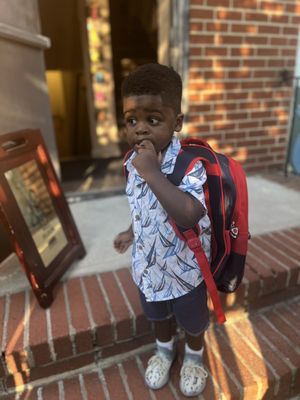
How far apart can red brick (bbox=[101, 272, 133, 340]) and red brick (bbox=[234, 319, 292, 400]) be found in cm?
65

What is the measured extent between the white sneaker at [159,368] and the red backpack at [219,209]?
456mm

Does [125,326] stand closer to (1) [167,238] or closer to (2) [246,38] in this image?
(1) [167,238]

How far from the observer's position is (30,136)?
6.78 ft

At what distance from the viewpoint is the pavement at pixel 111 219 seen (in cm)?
209

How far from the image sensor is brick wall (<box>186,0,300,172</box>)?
3.09 m

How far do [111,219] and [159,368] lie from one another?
137cm

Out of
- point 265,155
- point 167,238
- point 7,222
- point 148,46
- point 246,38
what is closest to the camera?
point 167,238

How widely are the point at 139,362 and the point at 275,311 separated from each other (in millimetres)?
878

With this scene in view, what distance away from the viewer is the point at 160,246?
1322mm

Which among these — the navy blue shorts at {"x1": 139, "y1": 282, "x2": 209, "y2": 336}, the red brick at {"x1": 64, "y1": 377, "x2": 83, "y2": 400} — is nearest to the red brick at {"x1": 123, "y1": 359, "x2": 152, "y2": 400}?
the red brick at {"x1": 64, "y1": 377, "x2": 83, "y2": 400}

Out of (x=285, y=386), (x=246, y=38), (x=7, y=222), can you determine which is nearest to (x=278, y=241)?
(x=285, y=386)

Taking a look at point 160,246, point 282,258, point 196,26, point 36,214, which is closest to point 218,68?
point 196,26

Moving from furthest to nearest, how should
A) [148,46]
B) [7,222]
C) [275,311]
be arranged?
1. [148,46]
2. [275,311]
3. [7,222]

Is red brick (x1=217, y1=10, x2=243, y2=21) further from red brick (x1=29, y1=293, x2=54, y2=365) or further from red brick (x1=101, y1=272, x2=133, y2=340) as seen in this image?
red brick (x1=29, y1=293, x2=54, y2=365)
